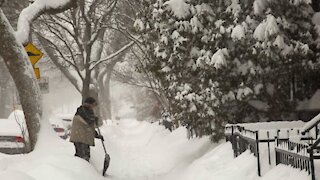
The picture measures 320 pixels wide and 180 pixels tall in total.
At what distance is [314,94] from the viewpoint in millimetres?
13109

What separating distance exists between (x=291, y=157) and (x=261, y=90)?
5255mm

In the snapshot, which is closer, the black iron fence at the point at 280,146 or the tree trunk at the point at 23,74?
the black iron fence at the point at 280,146

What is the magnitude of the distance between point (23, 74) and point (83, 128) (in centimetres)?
210

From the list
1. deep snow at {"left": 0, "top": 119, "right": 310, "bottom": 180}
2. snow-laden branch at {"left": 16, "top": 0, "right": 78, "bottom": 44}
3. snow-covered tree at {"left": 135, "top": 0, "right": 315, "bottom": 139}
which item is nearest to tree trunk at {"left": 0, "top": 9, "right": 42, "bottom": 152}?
deep snow at {"left": 0, "top": 119, "right": 310, "bottom": 180}

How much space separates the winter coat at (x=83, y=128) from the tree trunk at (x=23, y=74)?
4.78 feet

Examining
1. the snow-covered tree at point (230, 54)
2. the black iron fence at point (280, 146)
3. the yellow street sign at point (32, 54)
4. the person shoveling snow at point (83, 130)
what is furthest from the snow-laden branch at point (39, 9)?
the black iron fence at point (280, 146)

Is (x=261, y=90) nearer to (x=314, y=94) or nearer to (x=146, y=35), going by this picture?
(x=314, y=94)

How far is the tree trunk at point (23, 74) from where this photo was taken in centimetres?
1123

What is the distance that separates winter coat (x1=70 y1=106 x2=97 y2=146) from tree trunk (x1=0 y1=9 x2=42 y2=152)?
1456 mm

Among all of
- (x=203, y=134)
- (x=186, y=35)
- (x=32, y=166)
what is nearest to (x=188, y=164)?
(x=203, y=134)

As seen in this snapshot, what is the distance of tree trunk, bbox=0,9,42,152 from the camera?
11227mm

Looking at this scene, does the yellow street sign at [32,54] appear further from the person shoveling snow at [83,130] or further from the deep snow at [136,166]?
the person shoveling snow at [83,130]

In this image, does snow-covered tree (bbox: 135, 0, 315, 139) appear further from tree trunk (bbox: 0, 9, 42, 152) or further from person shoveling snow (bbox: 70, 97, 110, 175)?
tree trunk (bbox: 0, 9, 42, 152)

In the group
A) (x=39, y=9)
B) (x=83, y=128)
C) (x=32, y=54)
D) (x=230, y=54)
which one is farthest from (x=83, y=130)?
(x=230, y=54)
